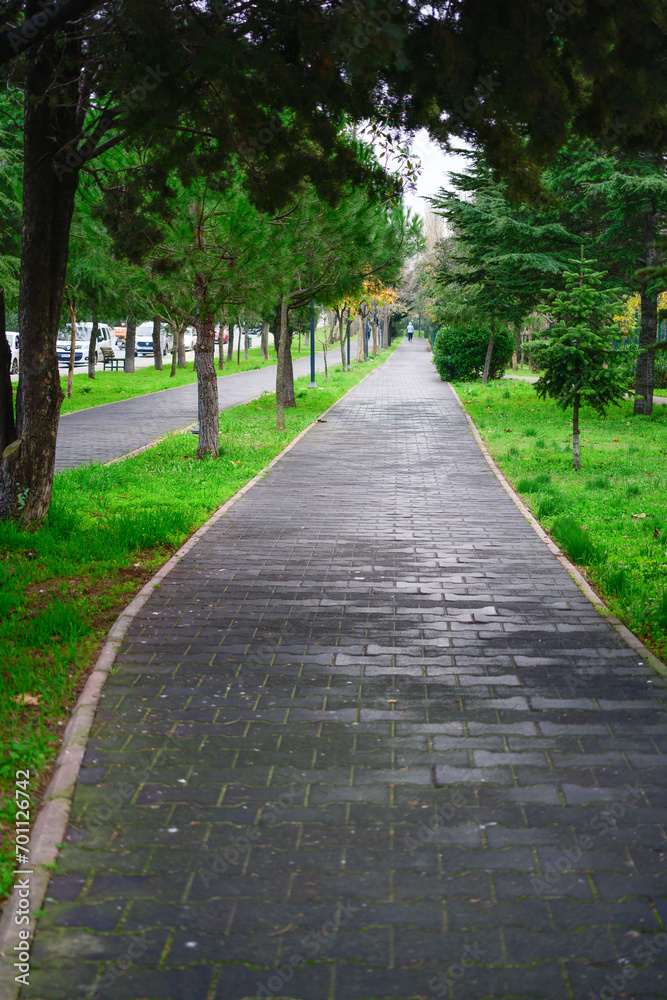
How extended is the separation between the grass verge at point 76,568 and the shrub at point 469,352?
20.3 metres

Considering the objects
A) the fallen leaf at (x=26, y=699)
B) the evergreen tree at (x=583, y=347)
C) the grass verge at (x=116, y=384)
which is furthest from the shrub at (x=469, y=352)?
the fallen leaf at (x=26, y=699)

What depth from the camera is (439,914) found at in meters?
3.05

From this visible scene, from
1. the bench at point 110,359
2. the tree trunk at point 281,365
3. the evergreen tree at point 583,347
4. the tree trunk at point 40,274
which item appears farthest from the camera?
the bench at point 110,359

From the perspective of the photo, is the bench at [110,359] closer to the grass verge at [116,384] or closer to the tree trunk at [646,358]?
the grass verge at [116,384]

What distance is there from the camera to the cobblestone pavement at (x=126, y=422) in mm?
15258

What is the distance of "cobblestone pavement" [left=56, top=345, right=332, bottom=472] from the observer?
50.1 feet

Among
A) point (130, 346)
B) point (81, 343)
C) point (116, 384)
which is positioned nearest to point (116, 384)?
point (116, 384)

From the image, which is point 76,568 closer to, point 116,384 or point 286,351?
point 286,351

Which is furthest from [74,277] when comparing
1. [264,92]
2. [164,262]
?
[264,92]

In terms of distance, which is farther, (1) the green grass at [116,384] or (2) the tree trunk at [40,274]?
(1) the green grass at [116,384]

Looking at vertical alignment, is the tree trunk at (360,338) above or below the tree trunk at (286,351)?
above

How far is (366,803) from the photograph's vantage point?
12.4 ft

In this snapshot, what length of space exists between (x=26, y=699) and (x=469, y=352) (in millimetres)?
31171

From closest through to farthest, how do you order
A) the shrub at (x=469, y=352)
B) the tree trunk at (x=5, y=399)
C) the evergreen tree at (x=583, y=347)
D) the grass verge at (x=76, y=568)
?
the grass verge at (x=76, y=568) → the tree trunk at (x=5, y=399) → the evergreen tree at (x=583, y=347) → the shrub at (x=469, y=352)
